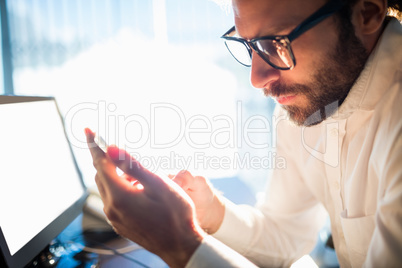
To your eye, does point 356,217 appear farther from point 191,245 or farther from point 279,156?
point 191,245

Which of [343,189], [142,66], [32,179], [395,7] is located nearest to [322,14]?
[395,7]

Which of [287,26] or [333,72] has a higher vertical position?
[287,26]

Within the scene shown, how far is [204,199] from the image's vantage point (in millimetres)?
861

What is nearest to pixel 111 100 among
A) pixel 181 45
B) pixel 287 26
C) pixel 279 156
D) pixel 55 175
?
pixel 181 45

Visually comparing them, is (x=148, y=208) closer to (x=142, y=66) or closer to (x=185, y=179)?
(x=185, y=179)

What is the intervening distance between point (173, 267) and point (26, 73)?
A: 2191 mm

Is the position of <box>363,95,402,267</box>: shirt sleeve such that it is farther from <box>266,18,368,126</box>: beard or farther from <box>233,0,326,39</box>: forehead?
<box>233,0,326,39</box>: forehead

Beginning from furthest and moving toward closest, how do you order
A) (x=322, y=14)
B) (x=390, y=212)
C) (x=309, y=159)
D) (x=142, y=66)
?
(x=142, y=66) < (x=309, y=159) < (x=322, y=14) < (x=390, y=212)

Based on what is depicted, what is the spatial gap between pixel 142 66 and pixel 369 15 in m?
1.66

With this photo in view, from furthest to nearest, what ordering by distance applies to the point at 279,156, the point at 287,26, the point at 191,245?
the point at 279,156 < the point at 287,26 < the point at 191,245

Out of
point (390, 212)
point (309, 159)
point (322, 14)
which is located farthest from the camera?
point (309, 159)

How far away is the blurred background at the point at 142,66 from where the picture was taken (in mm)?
2076

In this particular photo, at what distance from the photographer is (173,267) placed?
0.59 m

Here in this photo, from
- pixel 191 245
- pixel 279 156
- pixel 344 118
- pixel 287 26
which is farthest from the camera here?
pixel 279 156
